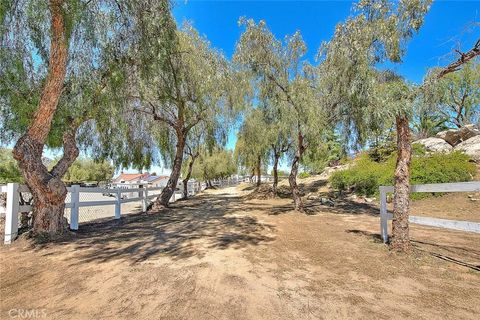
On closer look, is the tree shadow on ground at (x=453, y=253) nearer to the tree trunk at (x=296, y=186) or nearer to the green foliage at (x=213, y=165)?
the tree trunk at (x=296, y=186)

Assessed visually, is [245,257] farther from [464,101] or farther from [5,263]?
[464,101]

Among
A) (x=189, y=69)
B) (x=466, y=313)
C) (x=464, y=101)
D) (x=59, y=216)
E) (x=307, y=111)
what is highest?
(x=464, y=101)

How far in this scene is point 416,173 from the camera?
42.7 feet

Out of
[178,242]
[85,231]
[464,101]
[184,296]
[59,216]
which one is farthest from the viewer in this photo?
[464,101]

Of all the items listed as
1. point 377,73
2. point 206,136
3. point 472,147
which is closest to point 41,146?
point 377,73

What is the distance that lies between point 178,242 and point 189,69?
23.7ft

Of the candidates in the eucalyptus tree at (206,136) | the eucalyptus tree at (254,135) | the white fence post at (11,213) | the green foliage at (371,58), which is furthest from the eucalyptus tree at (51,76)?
the eucalyptus tree at (254,135)

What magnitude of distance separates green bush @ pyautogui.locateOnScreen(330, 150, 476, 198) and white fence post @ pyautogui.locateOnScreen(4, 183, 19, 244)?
45.4ft

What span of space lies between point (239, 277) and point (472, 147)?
51.5ft

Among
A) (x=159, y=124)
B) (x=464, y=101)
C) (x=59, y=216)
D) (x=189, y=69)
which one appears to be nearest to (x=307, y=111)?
(x=189, y=69)

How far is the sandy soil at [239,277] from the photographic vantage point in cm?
275

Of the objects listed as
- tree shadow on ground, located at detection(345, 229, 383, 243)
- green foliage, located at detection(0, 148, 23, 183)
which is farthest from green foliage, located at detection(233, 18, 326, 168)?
green foliage, located at detection(0, 148, 23, 183)

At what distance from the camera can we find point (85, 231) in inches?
257

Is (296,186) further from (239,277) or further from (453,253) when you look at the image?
(239,277)
